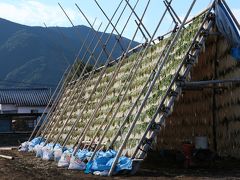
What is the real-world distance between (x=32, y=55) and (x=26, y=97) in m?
71.2

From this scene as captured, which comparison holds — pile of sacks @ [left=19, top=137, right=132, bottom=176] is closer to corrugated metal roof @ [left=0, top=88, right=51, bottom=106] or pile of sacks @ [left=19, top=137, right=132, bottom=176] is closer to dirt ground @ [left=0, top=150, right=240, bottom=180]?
dirt ground @ [left=0, top=150, right=240, bottom=180]

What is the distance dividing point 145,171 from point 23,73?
93.7m

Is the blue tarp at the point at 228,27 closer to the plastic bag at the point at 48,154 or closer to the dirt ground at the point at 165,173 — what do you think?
the dirt ground at the point at 165,173

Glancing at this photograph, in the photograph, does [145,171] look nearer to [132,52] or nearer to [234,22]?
[234,22]

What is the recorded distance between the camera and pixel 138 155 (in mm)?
10617

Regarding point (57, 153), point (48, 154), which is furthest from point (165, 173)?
point (48, 154)

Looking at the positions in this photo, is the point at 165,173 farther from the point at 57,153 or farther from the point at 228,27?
the point at 57,153

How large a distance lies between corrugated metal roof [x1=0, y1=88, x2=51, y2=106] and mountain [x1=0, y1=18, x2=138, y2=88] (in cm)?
3567

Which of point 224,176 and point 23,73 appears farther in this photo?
point 23,73

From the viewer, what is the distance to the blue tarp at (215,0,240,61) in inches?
466

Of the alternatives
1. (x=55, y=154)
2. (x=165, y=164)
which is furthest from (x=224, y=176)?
(x=55, y=154)

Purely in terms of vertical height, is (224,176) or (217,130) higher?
(217,130)

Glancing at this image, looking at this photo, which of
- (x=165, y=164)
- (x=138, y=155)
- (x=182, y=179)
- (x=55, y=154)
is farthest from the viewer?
(x=55, y=154)

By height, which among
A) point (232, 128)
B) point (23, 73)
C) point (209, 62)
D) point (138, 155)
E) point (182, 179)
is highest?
point (23, 73)
